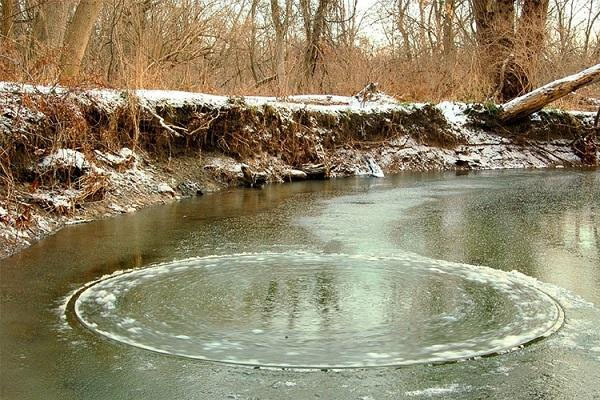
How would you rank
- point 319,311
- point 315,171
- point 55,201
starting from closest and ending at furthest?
point 319,311 → point 55,201 → point 315,171

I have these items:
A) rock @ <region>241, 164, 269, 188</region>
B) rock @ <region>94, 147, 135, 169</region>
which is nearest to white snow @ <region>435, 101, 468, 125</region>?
rock @ <region>241, 164, 269, 188</region>

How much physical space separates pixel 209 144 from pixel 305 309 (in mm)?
8564

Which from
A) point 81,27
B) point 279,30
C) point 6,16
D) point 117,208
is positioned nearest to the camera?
point 117,208

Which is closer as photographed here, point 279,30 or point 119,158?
point 119,158

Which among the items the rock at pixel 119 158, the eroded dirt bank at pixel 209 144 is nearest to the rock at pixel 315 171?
the eroded dirt bank at pixel 209 144

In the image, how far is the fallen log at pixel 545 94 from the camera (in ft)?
54.0

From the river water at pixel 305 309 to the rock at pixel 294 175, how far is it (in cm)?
488

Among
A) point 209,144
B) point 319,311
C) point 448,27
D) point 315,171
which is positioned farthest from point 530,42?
point 319,311

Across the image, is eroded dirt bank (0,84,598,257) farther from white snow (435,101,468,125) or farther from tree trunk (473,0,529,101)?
tree trunk (473,0,529,101)

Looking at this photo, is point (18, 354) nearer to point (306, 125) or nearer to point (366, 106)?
point (306, 125)

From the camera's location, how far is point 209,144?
1299cm

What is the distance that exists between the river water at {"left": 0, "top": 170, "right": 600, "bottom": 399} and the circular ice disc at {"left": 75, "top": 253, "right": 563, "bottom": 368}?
0.05ft

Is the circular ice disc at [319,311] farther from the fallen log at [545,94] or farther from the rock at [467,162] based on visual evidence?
the fallen log at [545,94]

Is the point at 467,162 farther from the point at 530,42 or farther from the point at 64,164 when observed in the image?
the point at 64,164
